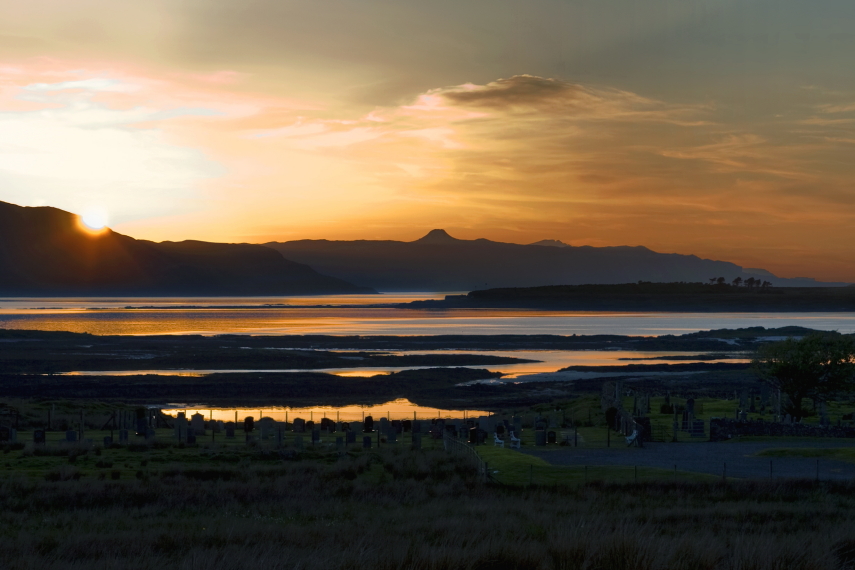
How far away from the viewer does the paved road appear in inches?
1107

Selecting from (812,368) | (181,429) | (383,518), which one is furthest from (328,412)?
(383,518)

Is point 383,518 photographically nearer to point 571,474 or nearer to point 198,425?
point 571,474

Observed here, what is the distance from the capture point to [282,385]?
212 ft

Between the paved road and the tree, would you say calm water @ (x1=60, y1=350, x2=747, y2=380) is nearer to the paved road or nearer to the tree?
the tree

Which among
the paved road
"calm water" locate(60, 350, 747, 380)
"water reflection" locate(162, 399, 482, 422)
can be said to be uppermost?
the paved road

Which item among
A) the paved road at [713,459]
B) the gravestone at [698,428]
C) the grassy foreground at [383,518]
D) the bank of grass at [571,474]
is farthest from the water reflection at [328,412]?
the bank of grass at [571,474]

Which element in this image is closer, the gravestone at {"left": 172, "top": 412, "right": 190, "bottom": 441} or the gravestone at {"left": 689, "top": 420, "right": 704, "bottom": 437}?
the gravestone at {"left": 172, "top": 412, "right": 190, "bottom": 441}

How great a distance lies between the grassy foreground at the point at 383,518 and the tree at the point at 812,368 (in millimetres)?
20637

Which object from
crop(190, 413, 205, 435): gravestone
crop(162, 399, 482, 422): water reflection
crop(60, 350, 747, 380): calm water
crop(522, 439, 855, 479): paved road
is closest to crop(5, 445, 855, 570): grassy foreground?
crop(522, 439, 855, 479): paved road

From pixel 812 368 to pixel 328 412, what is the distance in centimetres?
2825

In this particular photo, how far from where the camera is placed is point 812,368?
43.8 metres

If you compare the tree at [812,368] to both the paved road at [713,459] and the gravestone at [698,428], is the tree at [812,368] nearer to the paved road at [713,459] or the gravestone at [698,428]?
the gravestone at [698,428]

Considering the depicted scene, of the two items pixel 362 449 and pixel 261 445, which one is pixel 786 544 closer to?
pixel 362 449

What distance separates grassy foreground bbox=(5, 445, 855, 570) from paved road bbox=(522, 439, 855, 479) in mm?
3431
